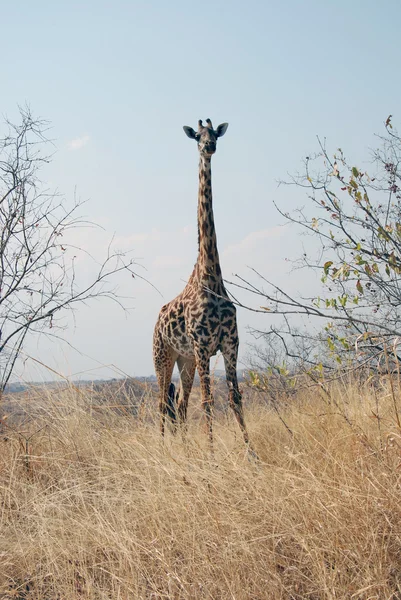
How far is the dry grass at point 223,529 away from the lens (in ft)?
9.34

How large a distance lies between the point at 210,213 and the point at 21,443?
2417mm

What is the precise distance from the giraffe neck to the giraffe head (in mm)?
152

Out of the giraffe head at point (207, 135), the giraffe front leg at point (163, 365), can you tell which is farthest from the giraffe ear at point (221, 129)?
the giraffe front leg at point (163, 365)

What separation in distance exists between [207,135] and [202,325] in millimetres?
1629

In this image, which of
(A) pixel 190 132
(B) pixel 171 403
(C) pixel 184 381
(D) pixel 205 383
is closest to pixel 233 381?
(D) pixel 205 383

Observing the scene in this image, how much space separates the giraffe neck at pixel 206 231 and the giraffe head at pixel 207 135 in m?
0.15

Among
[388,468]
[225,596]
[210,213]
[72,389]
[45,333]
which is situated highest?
[210,213]

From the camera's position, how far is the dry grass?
2.85 metres

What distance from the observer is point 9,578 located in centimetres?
337

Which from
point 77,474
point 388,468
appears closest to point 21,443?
point 77,474

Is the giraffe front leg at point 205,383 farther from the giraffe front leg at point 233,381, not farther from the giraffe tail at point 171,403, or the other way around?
the giraffe tail at point 171,403

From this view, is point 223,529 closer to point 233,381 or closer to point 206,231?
point 233,381

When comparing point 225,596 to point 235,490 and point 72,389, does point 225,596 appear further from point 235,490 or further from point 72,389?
point 72,389

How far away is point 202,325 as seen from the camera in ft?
16.9
